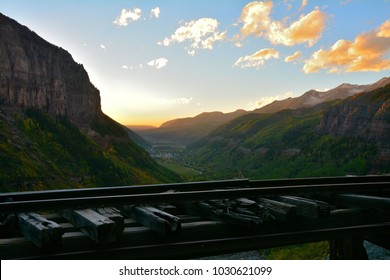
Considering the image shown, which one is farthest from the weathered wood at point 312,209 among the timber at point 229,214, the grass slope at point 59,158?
the grass slope at point 59,158

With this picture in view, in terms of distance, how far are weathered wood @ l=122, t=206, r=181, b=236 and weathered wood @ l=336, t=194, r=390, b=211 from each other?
2.65m

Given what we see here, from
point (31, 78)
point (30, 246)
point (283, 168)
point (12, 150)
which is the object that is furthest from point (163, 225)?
point (283, 168)

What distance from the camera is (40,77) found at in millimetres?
155375

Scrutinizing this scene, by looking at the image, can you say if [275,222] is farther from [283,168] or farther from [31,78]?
[283,168]

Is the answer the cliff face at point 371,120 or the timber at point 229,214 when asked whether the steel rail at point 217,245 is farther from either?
the cliff face at point 371,120

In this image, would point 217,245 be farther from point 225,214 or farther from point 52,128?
point 52,128

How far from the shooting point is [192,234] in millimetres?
4523

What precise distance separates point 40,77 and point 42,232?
164 m

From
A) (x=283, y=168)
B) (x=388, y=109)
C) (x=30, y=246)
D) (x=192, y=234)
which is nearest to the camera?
(x=30, y=246)

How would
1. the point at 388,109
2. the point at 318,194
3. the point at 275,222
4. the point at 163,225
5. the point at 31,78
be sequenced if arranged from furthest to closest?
the point at 388,109
the point at 31,78
the point at 318,194
the point at 275,222
the point at 163,225

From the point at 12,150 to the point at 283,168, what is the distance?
4776 inches

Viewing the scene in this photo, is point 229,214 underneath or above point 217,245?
above

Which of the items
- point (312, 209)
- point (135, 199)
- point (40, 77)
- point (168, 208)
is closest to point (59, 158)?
point (40, 77)
